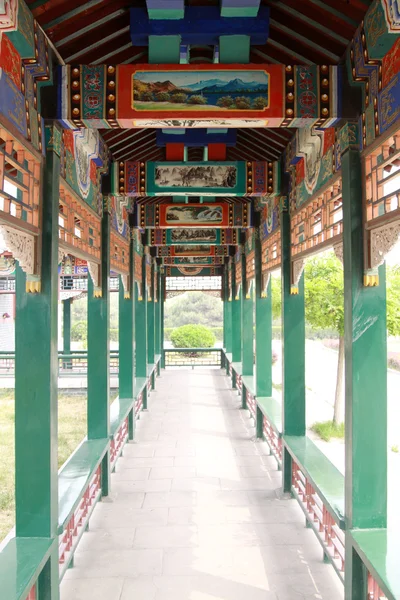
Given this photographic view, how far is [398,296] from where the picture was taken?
878 centimetres

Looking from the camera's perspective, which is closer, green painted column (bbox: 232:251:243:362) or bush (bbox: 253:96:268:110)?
bush (bbox: 253:96:268:110)

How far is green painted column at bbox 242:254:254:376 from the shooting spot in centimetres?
1198

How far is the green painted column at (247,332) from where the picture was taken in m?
12.0

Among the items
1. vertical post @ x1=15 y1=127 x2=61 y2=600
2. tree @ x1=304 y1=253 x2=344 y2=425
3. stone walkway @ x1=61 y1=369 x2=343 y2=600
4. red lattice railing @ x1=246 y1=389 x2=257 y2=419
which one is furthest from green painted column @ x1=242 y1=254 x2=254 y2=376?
vertical post @ x1=15 y1=127 x2=61 y2=600

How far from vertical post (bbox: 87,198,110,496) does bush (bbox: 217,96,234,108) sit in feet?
9.75

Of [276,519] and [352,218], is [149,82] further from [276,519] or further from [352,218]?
[276,519]

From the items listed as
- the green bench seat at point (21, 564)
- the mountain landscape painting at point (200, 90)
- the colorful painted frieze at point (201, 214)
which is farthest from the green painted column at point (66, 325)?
the mountain landscape painting at point (200, 90)

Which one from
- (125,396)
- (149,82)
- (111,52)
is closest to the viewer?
(149,82)

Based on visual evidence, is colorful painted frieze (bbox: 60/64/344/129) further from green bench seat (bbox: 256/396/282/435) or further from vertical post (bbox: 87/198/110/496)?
green bench seat (bbox: 256/396/282/435)

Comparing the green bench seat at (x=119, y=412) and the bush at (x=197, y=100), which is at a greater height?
the bush at (x=197, y=100)

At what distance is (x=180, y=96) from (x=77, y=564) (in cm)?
450

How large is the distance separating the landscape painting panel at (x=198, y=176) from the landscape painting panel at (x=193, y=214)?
2140 mm

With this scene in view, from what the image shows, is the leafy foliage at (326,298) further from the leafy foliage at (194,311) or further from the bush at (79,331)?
the leafy foliage at (194,311)

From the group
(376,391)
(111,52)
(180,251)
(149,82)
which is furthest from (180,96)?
(180,251)
